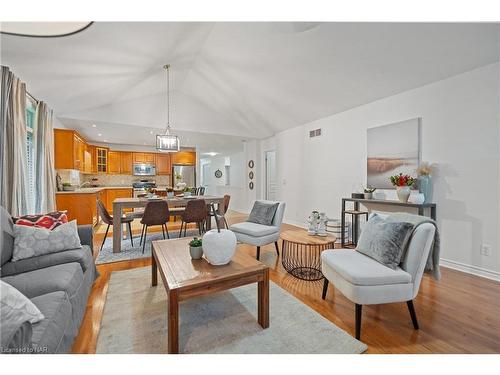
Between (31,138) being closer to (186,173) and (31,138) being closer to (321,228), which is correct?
(186,173)

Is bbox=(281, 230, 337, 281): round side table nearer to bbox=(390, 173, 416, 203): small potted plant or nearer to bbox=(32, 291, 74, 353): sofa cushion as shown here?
bbox=(390, 173, 416, 203): small potted plant

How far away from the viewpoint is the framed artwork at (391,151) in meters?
3.26

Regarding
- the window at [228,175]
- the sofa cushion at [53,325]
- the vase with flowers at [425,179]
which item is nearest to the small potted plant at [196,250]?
the sofa cushion at [53,325]

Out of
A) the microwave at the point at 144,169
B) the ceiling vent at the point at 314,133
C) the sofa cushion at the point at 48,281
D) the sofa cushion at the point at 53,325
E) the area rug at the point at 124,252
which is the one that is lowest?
the area rug at the point at 124,252

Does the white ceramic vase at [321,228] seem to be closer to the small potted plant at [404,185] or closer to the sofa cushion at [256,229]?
the sofa cushion at [256,229]

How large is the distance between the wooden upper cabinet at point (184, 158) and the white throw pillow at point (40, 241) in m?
6.11

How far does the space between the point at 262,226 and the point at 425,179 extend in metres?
2.34

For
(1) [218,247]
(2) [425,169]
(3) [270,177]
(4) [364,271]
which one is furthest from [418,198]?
(3) [270,177]

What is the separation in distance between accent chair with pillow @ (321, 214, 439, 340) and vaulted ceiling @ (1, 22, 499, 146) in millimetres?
2150

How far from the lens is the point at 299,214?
5.52 metres

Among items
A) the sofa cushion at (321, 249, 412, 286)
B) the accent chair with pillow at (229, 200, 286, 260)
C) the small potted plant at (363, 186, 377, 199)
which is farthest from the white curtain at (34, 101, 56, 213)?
the small potted plant at (363, 186, 377, 199)

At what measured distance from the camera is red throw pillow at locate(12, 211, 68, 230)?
2049 millimetres

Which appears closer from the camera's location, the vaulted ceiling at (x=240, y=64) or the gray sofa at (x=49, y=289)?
the gray sofa at (x=49, y=289)
